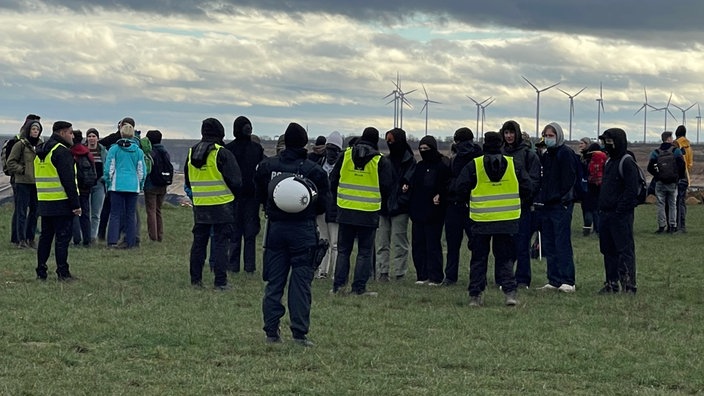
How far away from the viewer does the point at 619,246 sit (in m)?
15.4

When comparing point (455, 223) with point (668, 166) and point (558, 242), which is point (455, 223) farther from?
point (668, 166)

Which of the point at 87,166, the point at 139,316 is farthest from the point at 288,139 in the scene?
the point at 87,166

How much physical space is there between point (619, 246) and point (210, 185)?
5.36 metres

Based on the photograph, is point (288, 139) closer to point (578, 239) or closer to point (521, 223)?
point (521, 223)

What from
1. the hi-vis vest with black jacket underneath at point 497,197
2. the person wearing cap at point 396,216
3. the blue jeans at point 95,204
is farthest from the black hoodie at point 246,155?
the blue jeans at point 95,204

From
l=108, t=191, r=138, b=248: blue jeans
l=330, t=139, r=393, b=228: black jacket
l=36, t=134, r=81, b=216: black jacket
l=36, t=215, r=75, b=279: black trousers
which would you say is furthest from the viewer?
l=108, t=191, r=138, b=248: blue jeans

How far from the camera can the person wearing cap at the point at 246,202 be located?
1720 cm

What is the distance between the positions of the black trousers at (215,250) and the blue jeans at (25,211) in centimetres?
587

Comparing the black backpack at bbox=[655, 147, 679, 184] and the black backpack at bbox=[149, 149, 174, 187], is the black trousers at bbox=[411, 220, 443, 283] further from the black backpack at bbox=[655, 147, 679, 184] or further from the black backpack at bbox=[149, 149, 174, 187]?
the black backpack at bbox=[655, 147, 679, 184]

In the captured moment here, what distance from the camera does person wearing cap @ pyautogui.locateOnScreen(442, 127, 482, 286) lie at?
16.0 meters

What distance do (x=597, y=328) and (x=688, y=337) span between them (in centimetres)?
98

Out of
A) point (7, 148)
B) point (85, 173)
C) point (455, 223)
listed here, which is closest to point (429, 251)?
point (455, 223)

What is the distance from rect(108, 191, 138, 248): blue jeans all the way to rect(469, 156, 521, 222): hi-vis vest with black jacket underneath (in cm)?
872

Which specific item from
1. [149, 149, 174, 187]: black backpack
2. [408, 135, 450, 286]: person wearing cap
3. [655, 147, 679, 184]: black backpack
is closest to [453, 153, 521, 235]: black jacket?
[408, 135, 450, 286]: person wearing cap
